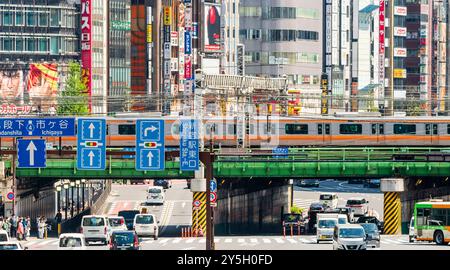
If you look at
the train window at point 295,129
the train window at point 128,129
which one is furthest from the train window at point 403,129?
the train window at point 128,129

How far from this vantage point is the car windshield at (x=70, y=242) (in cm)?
4688

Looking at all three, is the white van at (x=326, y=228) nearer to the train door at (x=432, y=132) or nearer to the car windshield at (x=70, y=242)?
the car windshield at (x=70, y=242)

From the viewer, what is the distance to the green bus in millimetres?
61031

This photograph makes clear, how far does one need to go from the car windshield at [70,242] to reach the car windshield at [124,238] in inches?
190

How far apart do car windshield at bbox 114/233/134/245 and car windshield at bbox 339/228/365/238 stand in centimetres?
892

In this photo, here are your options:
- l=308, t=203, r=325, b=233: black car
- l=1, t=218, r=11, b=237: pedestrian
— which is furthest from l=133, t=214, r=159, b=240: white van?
l=308, t=203, r=325, b=233: black car

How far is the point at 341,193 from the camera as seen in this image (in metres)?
146

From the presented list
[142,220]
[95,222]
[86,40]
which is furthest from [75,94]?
[95,222]

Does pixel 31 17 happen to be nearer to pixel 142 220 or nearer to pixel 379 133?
pixel 379 133

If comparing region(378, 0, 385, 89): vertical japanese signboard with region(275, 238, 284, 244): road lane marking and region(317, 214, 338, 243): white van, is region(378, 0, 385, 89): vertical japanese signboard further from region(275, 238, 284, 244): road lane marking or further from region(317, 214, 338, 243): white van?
region(317, 214, 338, 243): white van

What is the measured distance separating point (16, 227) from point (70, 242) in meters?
28.4

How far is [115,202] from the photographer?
12875 cm
